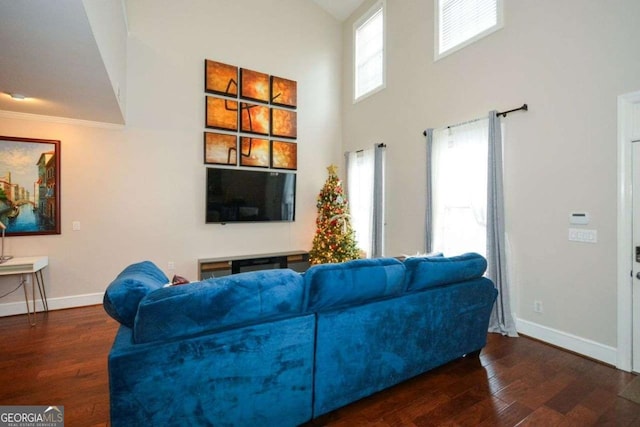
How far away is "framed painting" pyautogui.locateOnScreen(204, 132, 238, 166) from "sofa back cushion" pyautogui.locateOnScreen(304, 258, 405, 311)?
3.84 metres

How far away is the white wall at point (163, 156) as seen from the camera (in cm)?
410

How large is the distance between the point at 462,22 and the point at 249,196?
4216 millimetres

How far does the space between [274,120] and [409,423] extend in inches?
199

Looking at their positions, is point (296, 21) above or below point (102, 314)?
above

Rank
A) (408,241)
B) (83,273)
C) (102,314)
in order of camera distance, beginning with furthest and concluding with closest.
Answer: (408,241) < (83,273) < (102,314)

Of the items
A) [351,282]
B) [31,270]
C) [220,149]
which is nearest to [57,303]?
[31,270]

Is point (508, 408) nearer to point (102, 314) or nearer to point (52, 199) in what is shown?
point (102, 314)

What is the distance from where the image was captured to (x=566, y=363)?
2691 mm

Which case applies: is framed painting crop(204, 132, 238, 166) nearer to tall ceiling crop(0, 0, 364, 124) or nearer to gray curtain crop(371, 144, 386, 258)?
tall ceiling crop(0, 0, 364, 124)

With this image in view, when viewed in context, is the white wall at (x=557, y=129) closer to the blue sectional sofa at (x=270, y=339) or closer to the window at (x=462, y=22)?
the window at (x=462, y=22)

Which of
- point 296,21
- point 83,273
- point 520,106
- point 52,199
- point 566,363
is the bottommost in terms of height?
point 566,363

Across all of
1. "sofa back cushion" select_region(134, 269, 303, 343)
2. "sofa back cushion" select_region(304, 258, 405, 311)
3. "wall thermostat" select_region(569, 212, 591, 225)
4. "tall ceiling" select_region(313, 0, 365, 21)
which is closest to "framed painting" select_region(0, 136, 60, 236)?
"sofa back cushion" select_region(134, 269, 303, 343)

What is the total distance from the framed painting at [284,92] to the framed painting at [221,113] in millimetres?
803

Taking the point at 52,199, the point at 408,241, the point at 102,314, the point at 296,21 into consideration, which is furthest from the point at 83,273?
the point at 296,21
